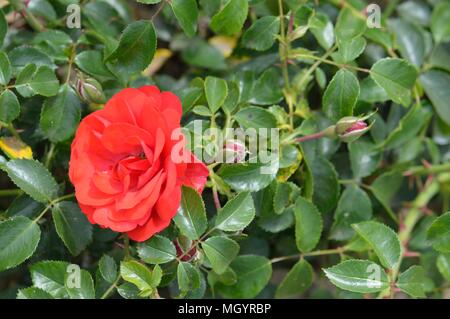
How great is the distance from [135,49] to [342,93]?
276 millimetres

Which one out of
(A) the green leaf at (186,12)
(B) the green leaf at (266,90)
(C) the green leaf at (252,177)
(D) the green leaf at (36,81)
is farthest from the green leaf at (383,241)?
(D) the green leaf at (36,81)

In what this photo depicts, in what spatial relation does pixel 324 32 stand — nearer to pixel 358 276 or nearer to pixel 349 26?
pixel 349 26

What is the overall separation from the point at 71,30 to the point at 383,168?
1.81 feet

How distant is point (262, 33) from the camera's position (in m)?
0.94

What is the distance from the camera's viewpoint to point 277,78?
1004mm

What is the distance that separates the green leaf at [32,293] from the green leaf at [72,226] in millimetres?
77

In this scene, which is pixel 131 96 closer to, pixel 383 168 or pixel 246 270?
pixel 246 270

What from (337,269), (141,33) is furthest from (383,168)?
(141,33)

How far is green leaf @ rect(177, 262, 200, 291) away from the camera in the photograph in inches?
32.0

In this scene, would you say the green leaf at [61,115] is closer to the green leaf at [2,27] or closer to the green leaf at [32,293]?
the green leaf at [2,27]

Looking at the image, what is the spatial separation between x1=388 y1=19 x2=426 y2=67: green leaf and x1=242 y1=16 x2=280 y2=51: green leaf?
0.27 metres

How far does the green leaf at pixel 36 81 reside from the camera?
0.87 meters

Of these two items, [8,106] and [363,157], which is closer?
[8,106]

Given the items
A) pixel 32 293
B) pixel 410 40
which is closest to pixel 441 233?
pixel 410 40
